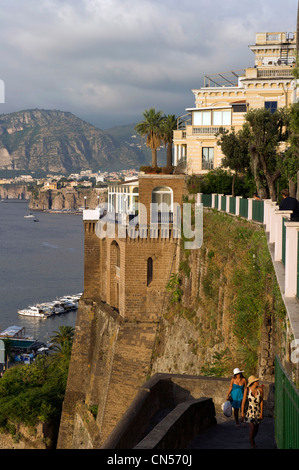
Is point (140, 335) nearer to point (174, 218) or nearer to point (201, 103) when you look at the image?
point (174, 218)

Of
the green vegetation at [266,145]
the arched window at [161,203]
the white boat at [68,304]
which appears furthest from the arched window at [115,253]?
the white boat at [68,304]

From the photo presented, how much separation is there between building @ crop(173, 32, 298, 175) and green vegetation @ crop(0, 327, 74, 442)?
20.3 meters

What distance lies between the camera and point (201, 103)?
48906 mm

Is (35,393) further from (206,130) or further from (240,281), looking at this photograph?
(240,281)

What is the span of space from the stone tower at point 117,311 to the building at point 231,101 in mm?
7211

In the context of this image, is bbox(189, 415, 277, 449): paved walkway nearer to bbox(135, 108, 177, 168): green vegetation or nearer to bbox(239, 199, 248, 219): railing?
bbox(239, 199, 248, 219): railing

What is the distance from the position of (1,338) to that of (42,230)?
116023mm

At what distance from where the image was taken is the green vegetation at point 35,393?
44.4 m

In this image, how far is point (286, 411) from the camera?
25.6ft

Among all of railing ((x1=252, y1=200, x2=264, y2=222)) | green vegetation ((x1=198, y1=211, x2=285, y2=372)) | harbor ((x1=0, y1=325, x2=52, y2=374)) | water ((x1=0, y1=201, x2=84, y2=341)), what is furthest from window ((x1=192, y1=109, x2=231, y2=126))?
water ((x1=0, y1=201, x2=84, y2=341))

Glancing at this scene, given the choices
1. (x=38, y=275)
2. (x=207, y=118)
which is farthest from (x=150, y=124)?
(x=38, y=275)

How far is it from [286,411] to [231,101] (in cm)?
4219

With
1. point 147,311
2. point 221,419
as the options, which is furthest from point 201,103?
point 221,419

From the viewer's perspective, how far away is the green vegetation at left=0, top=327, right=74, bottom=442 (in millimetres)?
44428
